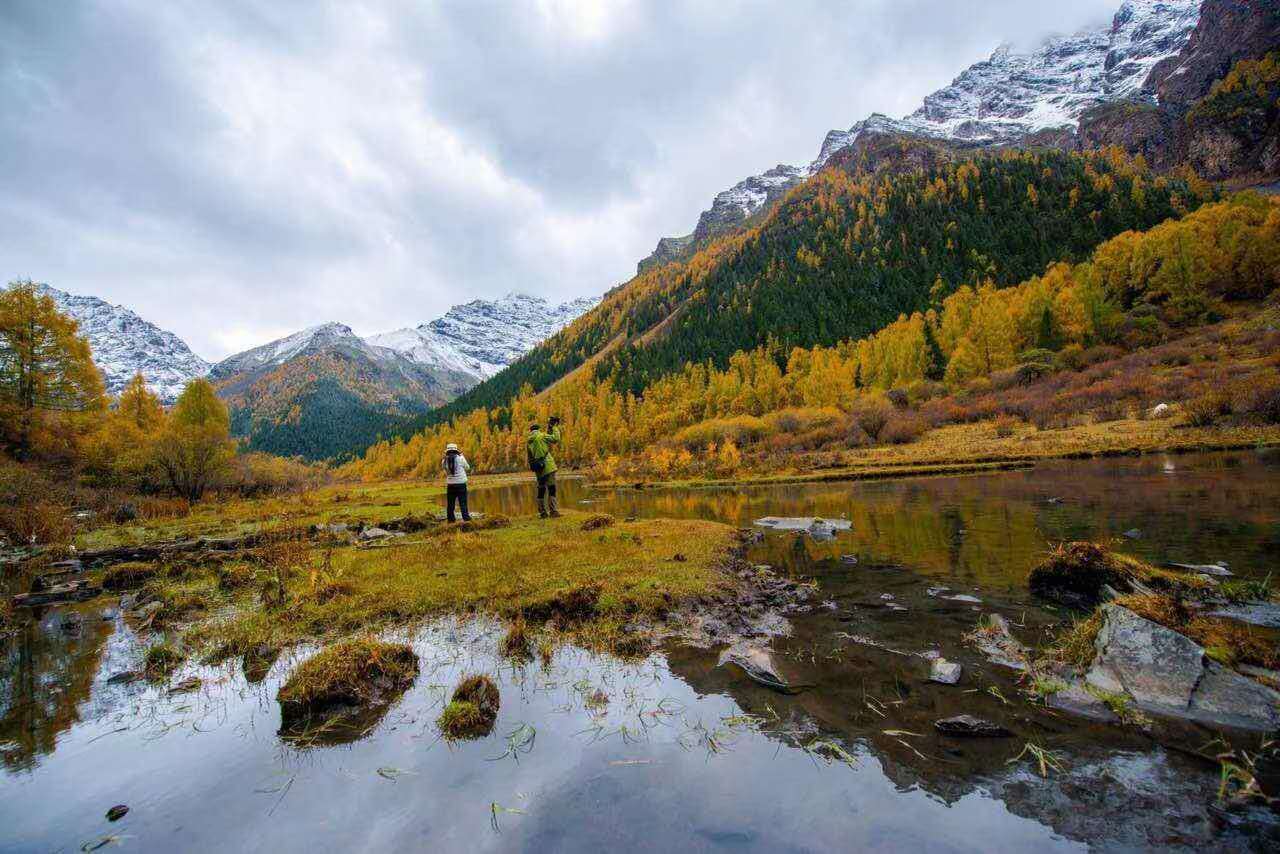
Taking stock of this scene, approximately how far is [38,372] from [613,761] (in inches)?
1756

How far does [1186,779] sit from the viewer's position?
11.4 ft

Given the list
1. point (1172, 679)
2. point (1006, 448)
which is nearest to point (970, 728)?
point (1172, 679)

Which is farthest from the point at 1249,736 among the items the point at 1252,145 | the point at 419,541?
the point at 1252,145

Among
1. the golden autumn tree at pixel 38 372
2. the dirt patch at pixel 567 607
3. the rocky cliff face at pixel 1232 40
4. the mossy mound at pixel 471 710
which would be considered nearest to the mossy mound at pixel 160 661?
the mossy mound at pixel 471 710

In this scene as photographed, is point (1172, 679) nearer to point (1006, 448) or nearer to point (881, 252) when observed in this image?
point (1006, 448)

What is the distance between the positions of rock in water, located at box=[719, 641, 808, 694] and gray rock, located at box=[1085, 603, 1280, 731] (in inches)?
113

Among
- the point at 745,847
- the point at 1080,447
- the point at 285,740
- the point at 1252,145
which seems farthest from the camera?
the point at 1252,145

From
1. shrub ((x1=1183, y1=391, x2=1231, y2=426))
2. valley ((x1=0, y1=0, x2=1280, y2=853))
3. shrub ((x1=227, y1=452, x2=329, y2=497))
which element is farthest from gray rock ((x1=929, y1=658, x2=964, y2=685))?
shrub ((x1=1183, y1=391, x2=1231, y2=426))

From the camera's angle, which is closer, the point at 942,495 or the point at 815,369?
the point at 942,495

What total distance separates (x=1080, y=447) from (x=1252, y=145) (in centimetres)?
21505

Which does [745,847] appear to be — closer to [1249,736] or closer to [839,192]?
[1249,736]

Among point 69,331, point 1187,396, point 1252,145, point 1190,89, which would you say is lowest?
point 1187,396

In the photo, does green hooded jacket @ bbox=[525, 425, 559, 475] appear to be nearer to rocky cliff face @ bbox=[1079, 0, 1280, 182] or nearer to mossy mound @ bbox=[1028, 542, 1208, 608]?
mossy mound @ bbox=[1028, 542, 1208, 608]

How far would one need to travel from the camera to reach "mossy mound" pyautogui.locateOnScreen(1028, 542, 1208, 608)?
710 cm
